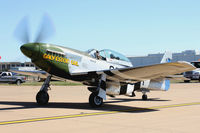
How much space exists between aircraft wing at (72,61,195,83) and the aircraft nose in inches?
91.7

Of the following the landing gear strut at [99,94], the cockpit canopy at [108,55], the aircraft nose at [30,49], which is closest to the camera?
the aircraft nose at [30,49]

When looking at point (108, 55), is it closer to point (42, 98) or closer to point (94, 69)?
point (94, 69)

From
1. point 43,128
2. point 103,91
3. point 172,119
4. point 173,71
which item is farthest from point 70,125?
point 173,71

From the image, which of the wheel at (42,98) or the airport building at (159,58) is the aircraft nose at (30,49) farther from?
the airport building at (159,58)

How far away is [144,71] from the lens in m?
10.5

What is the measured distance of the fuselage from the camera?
10.6 metres

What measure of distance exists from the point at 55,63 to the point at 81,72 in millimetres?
1146

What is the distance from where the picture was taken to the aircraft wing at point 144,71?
30.8 ft

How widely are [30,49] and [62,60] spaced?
1462 mm

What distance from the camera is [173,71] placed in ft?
33.7

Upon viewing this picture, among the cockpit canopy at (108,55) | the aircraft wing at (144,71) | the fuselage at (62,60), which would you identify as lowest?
the aircraft wing at (144,71)

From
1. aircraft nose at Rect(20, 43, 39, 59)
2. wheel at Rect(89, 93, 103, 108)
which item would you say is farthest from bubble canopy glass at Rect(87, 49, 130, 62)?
aircraft nose at Rect(20, 43, 39, 59)

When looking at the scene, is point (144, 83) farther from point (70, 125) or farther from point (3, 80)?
point (3, 80)

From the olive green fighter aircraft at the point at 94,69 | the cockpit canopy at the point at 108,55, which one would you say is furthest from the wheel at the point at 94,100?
the cockpit canopy at the point at 108,55
